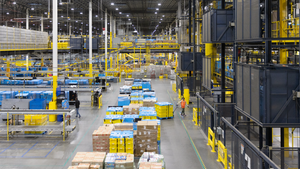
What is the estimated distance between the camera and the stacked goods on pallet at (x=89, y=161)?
8.73 m

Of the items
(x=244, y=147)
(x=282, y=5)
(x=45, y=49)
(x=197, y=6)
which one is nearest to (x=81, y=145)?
(x=244, y=147)

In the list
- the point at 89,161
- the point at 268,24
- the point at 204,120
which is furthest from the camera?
the point at 204,120

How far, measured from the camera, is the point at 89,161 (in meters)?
9.08

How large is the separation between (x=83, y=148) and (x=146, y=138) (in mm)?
3171

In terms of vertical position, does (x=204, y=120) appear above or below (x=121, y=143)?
above

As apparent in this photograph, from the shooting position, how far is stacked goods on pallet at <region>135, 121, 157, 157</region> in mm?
11523

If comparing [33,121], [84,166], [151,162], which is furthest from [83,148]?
[151,162]

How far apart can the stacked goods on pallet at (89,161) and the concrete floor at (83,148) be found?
179 centimetres

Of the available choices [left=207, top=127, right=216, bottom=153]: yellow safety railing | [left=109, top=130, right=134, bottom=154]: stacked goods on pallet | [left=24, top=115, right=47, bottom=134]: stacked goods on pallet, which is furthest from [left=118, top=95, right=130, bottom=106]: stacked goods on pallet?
[left=109, top=130, right=134, bottom=154]: stacked goods on pallet

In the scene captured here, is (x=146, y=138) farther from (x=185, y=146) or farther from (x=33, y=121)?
(x=33, y=121)

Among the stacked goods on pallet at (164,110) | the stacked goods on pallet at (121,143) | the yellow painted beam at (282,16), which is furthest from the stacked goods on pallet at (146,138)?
the yellow painted beam at (282,16)

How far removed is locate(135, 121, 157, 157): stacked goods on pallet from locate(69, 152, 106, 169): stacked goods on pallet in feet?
7.60

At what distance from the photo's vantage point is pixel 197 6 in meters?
25.4

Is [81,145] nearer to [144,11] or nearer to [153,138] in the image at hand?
[153,138]
